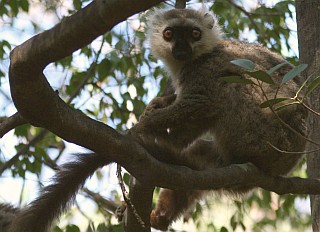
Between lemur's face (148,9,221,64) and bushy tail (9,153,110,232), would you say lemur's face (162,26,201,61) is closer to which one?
lemur's face (148,9,221,64)

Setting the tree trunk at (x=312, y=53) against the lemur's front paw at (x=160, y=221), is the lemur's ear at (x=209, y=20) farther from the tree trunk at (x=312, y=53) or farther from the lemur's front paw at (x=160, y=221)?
the lemur's front paw at (x=160, y=221)

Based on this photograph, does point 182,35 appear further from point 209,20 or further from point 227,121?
point 227,121

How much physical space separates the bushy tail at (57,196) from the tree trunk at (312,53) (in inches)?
75.6

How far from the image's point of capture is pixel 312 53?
5.50 m

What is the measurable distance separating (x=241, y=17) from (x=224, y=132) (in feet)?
11.9

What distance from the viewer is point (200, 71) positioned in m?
5.43

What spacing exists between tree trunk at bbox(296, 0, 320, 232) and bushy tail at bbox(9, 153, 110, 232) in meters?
1.92

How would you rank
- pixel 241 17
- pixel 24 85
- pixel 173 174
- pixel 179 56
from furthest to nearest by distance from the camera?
1. pixel 241 17
2. pixel 179 56
3. pixel 173 174
4. pixel 24 85

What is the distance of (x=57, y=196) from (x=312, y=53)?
105 inches

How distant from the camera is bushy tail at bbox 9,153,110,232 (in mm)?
4371

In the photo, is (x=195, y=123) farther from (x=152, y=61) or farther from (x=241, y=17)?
(x=241, y=17)

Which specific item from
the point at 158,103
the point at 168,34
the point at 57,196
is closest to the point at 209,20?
the point at 168,34

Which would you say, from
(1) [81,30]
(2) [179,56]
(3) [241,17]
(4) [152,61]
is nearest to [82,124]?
(1) [81,30]

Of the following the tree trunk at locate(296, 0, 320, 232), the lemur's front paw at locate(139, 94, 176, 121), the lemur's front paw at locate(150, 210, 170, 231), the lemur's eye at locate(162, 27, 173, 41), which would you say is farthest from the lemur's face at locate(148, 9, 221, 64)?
the lemur's front paw at locate(150, 210, 170, 231)
